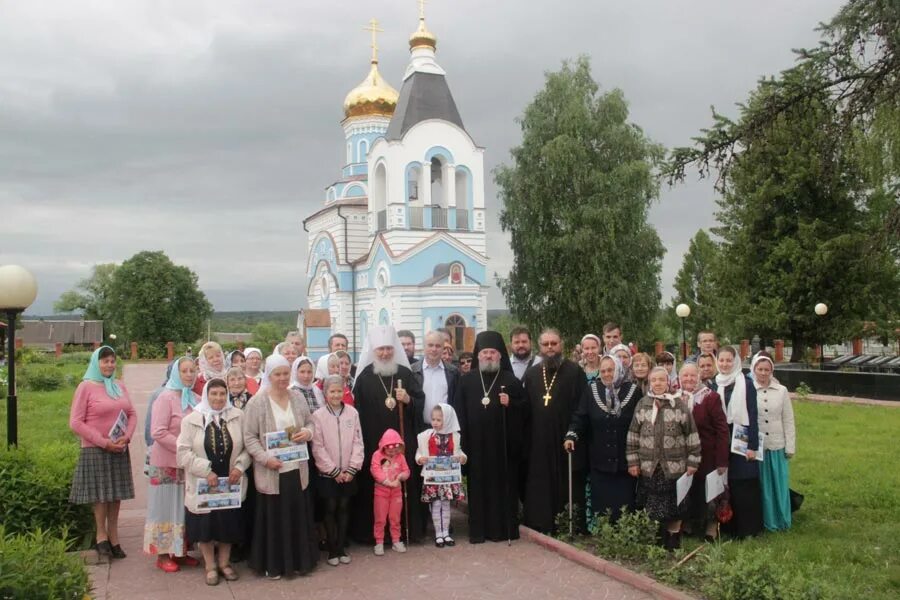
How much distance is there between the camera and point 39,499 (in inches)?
244

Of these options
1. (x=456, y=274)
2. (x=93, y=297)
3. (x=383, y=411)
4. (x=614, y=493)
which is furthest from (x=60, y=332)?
(x=614, y=493)

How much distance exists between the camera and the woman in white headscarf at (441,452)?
653 centimetres

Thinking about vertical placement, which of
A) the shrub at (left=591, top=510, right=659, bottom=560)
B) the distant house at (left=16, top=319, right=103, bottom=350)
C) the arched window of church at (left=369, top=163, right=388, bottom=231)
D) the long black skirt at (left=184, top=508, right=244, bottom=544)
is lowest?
the shrub at (left=591, top=510, right=659, bottom=560)

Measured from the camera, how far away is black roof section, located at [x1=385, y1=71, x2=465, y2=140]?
3503cm

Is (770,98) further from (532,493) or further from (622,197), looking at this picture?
(622,197)

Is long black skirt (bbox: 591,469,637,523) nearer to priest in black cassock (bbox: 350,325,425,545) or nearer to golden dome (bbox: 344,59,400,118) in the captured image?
priest in black cassock (bbox: 350,325,425,545)

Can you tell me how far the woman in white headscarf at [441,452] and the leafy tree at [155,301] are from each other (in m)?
51.6

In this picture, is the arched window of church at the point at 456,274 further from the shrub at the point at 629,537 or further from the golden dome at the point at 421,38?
the shrub at the point at 629,537

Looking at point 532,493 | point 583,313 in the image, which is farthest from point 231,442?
point 583,313

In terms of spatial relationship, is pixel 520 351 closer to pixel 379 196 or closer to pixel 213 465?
→ pixel 213 465

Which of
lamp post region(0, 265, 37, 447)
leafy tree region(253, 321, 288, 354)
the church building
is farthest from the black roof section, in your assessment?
lamp post region(0, 265, 37, 447)

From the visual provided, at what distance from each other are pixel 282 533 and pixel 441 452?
145 centimetres

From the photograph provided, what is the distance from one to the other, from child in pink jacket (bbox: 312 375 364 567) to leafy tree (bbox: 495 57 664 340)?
2303 centimetres

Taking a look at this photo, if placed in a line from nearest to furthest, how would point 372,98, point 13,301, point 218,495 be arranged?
point 218,495
point 13,301
point 372,98
